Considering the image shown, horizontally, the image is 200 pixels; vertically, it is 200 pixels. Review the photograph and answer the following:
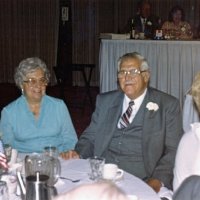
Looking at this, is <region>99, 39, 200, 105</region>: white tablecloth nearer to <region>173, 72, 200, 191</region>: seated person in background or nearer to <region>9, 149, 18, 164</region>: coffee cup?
<region>9, 149, 18, 164</region>: coffee cup

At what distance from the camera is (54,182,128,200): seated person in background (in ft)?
3.23

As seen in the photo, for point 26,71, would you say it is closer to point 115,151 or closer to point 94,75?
point 115,151

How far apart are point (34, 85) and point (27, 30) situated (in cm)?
760

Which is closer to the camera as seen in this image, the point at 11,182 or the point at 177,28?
the point at 11,182

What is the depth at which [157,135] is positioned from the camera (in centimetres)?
281

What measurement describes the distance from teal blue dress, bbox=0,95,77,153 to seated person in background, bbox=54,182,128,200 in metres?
2.05

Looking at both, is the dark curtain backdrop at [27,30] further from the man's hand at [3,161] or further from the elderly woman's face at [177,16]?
the man's hand at [3,161]

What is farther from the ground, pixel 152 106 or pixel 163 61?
pixel 163 61

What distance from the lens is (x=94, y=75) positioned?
10.6m

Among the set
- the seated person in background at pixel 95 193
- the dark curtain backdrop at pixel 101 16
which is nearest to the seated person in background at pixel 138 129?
the seated person in background at pixel 95 193

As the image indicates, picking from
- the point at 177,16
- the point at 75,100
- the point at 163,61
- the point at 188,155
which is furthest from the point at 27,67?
the point at 75,100

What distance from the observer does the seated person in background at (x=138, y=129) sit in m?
2.80

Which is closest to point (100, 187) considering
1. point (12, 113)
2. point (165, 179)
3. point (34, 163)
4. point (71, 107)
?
point (34, 163)

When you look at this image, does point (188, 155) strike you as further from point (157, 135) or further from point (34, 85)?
point (34, 85)
